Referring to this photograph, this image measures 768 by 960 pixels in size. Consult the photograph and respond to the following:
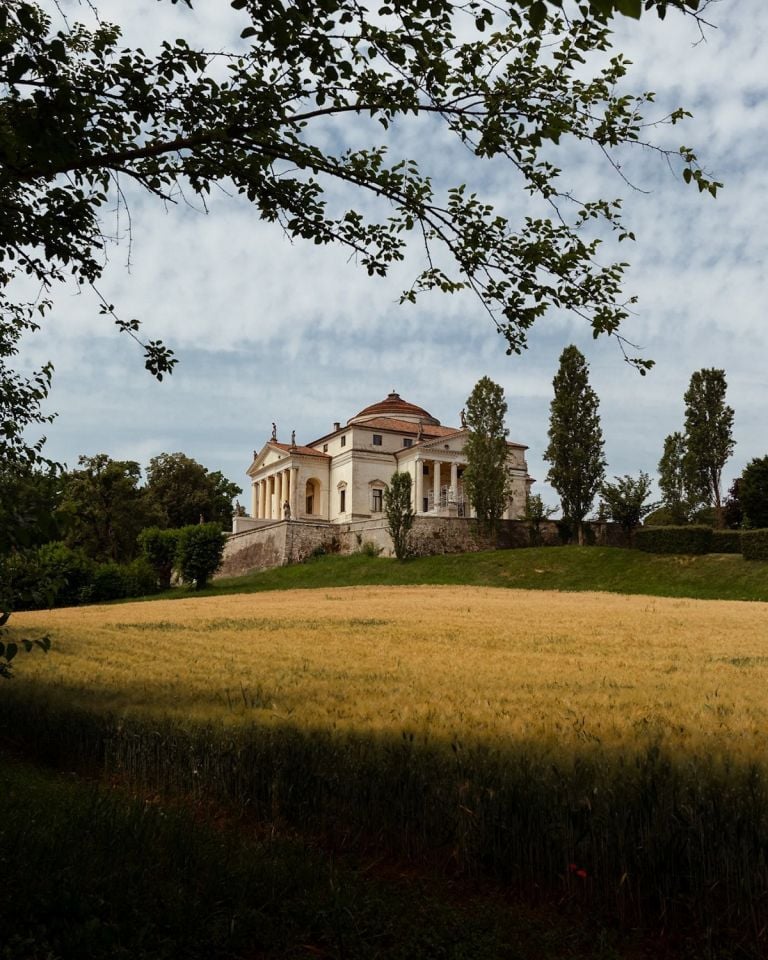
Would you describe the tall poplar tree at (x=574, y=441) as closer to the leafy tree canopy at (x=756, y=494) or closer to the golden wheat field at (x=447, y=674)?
the leafy tree canopy at (x=756, y=494)

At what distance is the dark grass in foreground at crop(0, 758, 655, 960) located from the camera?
4.47 m

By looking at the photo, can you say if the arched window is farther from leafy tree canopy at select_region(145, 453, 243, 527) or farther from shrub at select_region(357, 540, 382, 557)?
shrub at select_region(357, 540, 382, 557)

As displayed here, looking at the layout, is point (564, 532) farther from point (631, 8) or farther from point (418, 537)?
point (631, 8)

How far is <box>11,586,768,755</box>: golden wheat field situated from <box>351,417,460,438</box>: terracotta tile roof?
60727 mm

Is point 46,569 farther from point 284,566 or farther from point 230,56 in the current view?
point 284,566

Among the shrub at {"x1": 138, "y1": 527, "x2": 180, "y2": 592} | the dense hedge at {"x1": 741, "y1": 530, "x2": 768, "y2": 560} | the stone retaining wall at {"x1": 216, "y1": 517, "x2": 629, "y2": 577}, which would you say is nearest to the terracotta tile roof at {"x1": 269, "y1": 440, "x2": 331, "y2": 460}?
the stone retaining wall at {"x1": 216, "y1": 517, "x2": 629, "y2": 577}

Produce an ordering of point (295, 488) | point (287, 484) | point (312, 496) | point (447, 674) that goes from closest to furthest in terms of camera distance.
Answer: point (447, 674) → point (295, 488) → point (287, 484) → point (312, 496)

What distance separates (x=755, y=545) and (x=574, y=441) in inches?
543

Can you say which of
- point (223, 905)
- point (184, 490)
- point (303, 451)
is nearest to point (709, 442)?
point (303, 451)

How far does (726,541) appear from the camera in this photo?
173 feet

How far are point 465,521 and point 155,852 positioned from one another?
58.9 metres

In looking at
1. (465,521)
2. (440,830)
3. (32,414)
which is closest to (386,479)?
(465,521)

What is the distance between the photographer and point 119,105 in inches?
286

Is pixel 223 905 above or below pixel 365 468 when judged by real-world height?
below
